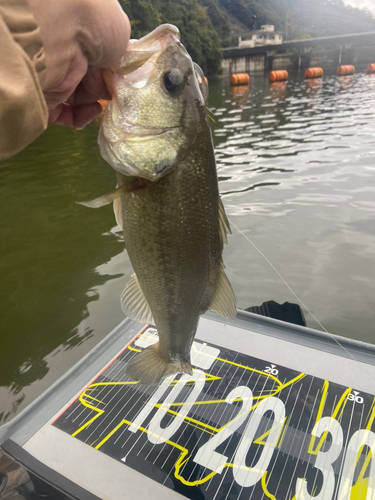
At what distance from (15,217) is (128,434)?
5671mm

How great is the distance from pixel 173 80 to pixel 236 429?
1.88m

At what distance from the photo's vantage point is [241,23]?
119m

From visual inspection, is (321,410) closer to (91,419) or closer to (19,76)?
(91,419)

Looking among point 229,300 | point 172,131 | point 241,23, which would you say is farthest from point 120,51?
point 241,23

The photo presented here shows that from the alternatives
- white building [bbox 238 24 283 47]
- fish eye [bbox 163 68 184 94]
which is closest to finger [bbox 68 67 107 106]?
fish eye [bbox 163 68 184 94]

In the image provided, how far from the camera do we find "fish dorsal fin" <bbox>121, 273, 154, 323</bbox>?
6.16ft

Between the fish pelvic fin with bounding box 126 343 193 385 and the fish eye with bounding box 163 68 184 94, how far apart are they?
1.32 metres

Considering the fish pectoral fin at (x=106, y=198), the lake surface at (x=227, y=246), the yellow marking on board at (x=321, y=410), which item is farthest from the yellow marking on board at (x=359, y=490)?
the lake surface at (x=227, y=246)

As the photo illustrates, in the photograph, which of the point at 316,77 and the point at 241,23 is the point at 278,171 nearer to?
the point at 316,77

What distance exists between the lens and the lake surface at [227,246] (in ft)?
12.5

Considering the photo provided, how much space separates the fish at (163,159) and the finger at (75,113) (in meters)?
0.39

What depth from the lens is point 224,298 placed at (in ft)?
5.75

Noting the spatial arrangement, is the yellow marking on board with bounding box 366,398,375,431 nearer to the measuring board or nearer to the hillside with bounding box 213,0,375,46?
the measuring board

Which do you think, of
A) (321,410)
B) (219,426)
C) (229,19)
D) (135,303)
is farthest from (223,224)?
(229,19)
